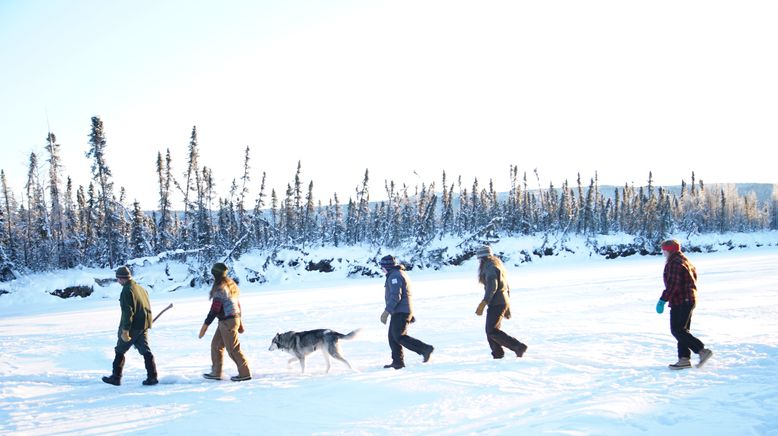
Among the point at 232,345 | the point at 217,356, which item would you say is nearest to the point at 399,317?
the point at 232,345

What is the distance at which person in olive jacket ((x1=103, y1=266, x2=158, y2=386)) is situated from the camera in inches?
283

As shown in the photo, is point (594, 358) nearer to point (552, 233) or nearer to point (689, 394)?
point (689, 394)

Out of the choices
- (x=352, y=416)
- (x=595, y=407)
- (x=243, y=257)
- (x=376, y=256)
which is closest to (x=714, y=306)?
(x=595, y=407)

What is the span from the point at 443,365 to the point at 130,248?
134ft

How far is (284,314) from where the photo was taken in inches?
584

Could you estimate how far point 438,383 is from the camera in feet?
20.3

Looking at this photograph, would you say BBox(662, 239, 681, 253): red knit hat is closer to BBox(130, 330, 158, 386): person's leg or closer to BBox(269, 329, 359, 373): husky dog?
BBox(269, 329, 359, 373): husky dog

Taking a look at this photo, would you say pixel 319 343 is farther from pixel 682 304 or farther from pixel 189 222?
pixel 189 222

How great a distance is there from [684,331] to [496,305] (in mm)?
2645

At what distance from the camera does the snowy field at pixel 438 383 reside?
498 centimetres

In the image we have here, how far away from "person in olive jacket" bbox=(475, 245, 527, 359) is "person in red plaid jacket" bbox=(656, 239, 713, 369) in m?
2.17

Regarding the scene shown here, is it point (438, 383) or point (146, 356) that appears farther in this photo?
point (146, 356)

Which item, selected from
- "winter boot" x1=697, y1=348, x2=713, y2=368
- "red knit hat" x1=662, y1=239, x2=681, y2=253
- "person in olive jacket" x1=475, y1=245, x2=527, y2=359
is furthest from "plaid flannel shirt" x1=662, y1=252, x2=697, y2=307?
"person in olive jacket" x1=475, y1=245, x2=527, y2=359

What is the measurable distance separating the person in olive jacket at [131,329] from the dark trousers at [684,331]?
25.4 feet
